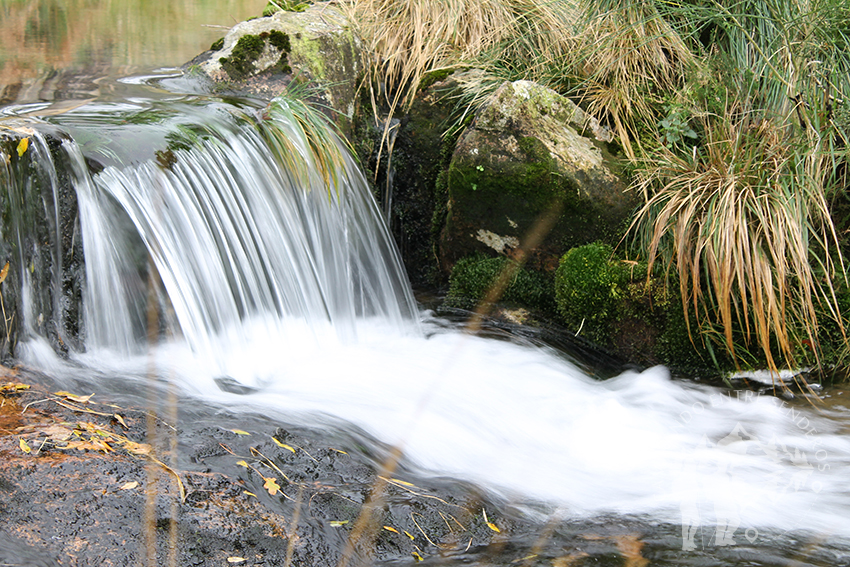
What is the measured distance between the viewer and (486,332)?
167 inches

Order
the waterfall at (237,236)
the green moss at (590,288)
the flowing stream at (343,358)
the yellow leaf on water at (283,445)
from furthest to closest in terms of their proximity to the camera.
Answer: the green moss at (590,288) → the waterfall at (237,236) → the flowing stream at (343,358) → the yellow leaf on water at (283,445)

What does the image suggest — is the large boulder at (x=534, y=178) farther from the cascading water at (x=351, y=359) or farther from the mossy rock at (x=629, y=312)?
the cascading water at (x=351, y=359)

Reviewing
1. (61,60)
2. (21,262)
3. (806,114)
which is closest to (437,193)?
(806,114)

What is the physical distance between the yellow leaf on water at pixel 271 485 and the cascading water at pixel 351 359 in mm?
585

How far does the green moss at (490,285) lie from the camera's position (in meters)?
4.19

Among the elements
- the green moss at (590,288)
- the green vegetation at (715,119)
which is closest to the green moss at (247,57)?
the green vegetation at (715,119)

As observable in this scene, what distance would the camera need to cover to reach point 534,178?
3.98 meters

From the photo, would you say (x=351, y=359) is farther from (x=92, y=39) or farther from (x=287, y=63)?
(x=92, y=39)

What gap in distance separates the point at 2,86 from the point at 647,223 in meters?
4.57

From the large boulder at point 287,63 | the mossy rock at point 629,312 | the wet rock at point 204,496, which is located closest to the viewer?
the wet rock at point 204,496

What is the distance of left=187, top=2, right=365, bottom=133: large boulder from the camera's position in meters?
4.66

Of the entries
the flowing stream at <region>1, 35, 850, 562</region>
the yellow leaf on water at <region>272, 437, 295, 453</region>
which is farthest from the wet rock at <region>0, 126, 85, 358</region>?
the yellow leaf on water at <region>272, 437, 295, 453</region>

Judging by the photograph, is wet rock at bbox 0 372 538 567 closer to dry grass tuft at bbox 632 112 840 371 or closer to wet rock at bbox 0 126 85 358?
wet rock at bbox 0 126 85 358

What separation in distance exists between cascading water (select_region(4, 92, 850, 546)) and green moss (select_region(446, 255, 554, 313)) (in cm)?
26
